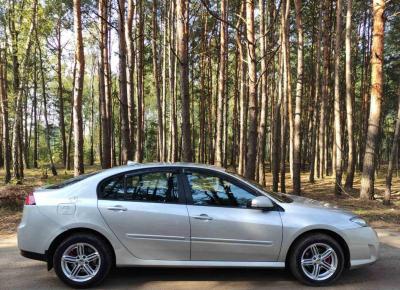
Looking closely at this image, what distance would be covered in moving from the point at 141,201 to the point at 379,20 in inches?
443

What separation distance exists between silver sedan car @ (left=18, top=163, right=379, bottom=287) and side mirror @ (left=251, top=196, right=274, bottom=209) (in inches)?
0.5

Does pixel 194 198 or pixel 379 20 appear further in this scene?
pixel 379 20

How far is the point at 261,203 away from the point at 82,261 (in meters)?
2.29

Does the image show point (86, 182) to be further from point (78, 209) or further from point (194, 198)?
point (194, 198)

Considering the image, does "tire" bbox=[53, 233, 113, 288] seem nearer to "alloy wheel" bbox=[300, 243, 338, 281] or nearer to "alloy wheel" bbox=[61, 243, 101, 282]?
"alloy wheel" bbox=[61, 243, 101, 282]

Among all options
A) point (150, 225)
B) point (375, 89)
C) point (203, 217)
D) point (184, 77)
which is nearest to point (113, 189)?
point (150, 225)

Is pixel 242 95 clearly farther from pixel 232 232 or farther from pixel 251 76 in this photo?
pixel 232 232

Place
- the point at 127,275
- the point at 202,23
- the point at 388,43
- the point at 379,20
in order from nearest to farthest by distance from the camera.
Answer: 1. the point at 127,275
2. the point at 379,20
3. the point at 202,23
4. the point at 388,43

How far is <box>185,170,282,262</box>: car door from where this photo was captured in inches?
222

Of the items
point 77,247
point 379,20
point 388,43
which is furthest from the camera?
point 388,43

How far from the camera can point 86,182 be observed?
19.2ft

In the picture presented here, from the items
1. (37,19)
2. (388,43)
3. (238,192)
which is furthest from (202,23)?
(238,192)

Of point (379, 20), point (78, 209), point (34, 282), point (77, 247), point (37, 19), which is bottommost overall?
point (34, 282)

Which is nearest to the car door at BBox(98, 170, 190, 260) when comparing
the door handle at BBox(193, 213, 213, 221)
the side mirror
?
the door handle at BBox(193, 213, 213, 221)
